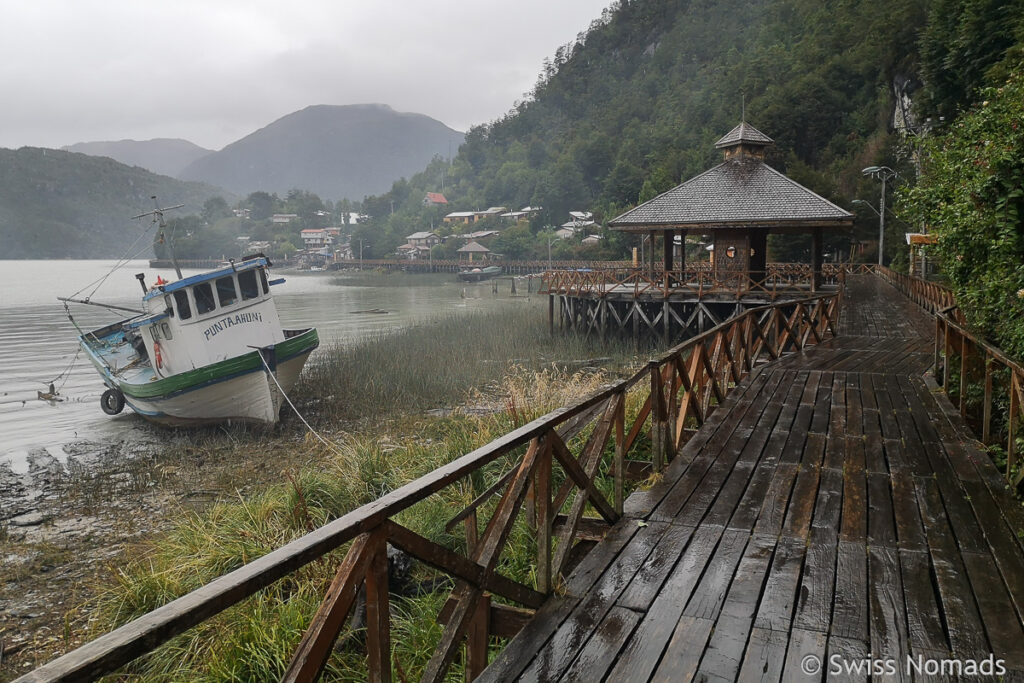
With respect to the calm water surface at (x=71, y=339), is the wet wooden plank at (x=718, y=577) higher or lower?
higher

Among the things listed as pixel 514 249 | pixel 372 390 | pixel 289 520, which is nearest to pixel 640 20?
pixel 514 249

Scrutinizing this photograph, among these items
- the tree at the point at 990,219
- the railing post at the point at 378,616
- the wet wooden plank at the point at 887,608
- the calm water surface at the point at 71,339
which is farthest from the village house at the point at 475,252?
the railing post at the point at 378,616

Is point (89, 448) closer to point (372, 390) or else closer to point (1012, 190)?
point (372, 390)

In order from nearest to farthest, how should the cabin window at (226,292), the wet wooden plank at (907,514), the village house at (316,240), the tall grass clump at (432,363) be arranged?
the wet wooden plank at (907,514)
the cabin window at (226,292)
the tall grass clump at (432,363)
the village house at (316,240)

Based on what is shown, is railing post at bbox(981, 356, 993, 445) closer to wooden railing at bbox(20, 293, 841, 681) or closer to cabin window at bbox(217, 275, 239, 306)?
wooden railing at bbox(20, 293, 841, 681)

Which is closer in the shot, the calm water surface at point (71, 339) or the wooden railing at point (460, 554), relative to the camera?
the wooden railing at point (460, 554)

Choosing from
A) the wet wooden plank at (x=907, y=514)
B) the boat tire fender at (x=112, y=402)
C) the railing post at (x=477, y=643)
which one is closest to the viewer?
the railing post at (x=477, y=643)

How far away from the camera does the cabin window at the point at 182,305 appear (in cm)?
1566

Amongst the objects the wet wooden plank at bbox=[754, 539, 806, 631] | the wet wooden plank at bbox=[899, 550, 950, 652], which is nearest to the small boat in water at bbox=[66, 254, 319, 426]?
the wet wooden plank at bbox=[754, 539, 806, 631]

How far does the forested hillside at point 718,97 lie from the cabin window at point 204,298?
56.4 ft

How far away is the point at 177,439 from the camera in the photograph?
585 inches

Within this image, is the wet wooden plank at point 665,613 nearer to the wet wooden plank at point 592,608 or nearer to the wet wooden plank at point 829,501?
the wet wooden plank at point 592,608

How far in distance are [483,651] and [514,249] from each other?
84060 mm

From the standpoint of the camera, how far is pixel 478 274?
75250mm
